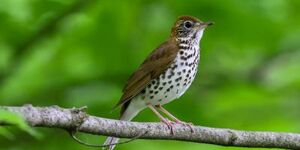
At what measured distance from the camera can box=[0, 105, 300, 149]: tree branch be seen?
15.3 ft

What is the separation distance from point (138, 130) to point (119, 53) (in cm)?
328

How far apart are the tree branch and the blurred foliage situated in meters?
2.22

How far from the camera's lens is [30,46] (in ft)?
25.9

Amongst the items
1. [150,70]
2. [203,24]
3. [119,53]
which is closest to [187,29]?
[203,24]

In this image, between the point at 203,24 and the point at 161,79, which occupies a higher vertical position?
the point at 203,24

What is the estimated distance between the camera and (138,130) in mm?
5484

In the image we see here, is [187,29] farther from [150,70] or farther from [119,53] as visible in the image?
[119,53]

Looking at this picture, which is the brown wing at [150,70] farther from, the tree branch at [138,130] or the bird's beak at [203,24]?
the tree branch at [138,130]

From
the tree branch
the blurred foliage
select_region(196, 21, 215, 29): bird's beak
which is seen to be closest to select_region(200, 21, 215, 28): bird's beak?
select_region(196, 21, 215, 29): bird's beak

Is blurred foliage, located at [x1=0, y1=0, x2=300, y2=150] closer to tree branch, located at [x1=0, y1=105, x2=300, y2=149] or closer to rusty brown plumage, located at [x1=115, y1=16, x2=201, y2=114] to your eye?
rusty brown plumage, located at [x1=115, y1=16, x2=201, y2=114]

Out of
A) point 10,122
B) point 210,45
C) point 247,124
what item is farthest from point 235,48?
point 10,122

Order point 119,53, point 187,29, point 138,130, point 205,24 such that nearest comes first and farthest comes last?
point 138,130 < point 205,24 < point 187,29 < point 119,53

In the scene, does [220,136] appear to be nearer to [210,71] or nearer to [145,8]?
[145,8]

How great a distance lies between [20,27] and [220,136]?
2858mm
